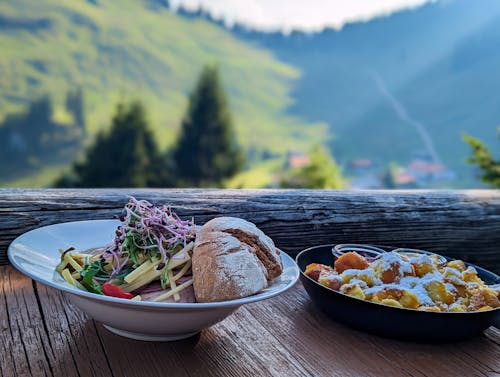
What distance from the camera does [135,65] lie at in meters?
40.5

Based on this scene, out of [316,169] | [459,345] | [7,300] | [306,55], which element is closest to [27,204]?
[7,300]

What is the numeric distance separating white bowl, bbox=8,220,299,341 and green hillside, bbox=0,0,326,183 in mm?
33149

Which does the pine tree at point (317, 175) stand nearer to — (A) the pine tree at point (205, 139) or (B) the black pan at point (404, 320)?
(A) the pine tree at point (205, 139)

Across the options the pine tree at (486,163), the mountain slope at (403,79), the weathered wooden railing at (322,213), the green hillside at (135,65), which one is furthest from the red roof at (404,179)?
the weathered wooden railing at (322,213)

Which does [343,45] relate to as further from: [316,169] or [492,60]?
[316,169]

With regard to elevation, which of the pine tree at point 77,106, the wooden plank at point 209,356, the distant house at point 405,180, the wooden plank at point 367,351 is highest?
the wooden plank at point 367,351

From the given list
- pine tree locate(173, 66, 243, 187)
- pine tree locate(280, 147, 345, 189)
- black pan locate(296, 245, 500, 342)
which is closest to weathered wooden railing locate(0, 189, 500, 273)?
black pan locate(296, 245, 500, 342)

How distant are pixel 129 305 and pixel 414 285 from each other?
0.49 meters

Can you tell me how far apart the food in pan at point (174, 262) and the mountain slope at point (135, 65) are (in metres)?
32.1

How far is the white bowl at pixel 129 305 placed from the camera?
26.8 inches

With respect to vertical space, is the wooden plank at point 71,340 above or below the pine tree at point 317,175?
above

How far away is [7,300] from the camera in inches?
36.8

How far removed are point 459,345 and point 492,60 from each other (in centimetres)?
4503

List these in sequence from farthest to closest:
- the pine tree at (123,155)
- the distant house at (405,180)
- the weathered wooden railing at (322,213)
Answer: the distant house at (405,180), the pine tree at (123,155), the weathered wooden railing at (322,213)
